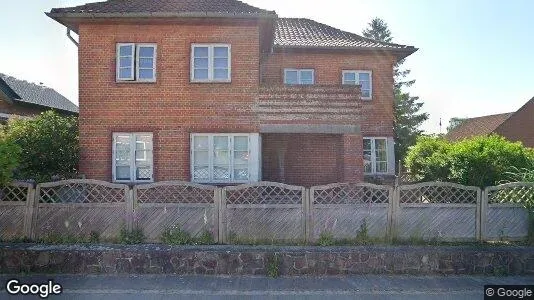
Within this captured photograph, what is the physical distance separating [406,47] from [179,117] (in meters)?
11.1

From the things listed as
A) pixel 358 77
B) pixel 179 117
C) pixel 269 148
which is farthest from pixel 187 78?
pixel 358 77

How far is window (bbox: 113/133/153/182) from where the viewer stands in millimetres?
10969

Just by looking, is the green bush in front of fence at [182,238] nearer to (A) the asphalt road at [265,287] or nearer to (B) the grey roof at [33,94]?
(A) the asphalt road at [265,287]

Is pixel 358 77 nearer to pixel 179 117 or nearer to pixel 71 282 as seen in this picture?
pixel 179 117

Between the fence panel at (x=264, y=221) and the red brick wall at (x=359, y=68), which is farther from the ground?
the red brick wall at (x=359, y=68)

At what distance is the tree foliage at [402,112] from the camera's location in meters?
30.3

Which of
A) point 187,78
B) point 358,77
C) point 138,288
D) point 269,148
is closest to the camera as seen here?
point 138,288

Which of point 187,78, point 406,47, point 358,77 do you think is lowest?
point 187,78

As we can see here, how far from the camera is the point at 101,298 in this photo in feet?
18.8

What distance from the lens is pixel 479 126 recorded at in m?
39.6

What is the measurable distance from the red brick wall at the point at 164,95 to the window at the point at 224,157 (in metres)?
0.26

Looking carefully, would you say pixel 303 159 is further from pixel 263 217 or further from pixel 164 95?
pixel 263 217

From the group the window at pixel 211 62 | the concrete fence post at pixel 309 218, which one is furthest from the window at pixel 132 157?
the concrete fence post at pixel 309 218

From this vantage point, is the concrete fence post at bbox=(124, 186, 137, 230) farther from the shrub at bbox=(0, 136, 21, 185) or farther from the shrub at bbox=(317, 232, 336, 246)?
the shrub at bbox=(317, 232, 336, 246)
